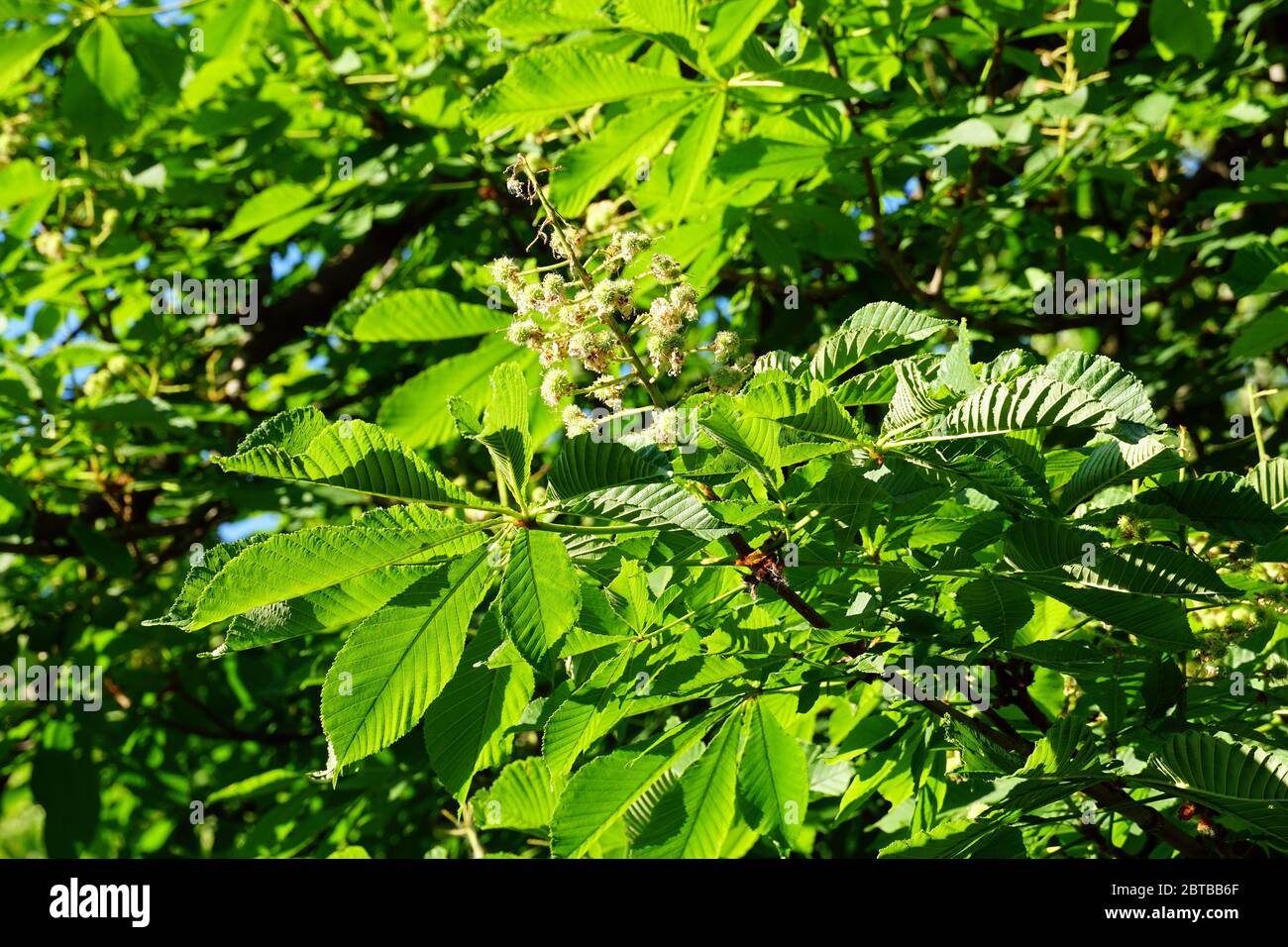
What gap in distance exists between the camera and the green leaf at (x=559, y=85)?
5.47ft

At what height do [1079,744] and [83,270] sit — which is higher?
[83,270]

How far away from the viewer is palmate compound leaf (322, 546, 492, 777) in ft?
3.26

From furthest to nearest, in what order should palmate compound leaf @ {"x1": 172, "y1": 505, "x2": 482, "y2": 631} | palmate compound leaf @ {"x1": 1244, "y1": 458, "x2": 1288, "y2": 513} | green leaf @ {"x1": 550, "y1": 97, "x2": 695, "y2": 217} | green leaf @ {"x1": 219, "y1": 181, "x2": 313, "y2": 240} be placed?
green leaf @ {"x1": 219, "y1": 181, "x2": 313, "y2": 240}, green leaf @ {"x1": 550, "y1": 97, "x2": 695, "y2": 217}, palmate compound leaf @ {"x1": 1244, "y1": 458, "x2": 1288, "y2": 513}, palmate compound leaf @ {"x1": 172, "y1": 505, "x2": 482, "y2": 631}

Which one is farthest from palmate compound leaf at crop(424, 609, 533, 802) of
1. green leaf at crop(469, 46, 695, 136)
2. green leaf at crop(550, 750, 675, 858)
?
green leaf at crop(469, 46, 695, 136)

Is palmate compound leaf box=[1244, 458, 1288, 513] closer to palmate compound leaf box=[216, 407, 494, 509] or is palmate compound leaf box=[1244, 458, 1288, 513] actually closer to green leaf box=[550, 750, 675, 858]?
green leaf box=[550, 750, 675, 858]

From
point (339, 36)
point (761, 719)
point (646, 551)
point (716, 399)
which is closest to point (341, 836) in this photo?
point (761, 719)

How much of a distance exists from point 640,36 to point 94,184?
1.55m

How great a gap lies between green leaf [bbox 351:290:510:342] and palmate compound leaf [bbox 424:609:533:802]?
0.67 m

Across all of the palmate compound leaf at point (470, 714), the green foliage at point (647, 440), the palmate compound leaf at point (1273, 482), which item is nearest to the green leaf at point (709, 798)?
the green foliage at point (647, 440)

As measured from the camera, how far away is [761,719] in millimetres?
1312

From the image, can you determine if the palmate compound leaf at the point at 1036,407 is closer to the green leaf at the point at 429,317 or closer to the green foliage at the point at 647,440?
the green foliage at the point at 647,440
